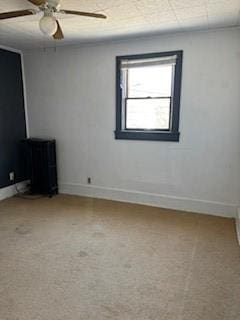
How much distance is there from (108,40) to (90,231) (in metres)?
2.67

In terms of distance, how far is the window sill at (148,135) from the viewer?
3471 millimetres

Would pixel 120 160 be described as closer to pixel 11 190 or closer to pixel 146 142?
pixel 146 142

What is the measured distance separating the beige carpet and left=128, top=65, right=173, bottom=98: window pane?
170 cm

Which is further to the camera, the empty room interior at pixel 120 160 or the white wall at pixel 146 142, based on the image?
the white wall at pixel 146 142

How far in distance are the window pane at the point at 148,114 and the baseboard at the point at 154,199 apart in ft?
3.37

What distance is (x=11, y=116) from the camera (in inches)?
163

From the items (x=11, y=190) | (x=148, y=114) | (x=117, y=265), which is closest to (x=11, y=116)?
(x=11, y=190)

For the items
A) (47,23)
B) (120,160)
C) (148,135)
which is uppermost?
(47,23)

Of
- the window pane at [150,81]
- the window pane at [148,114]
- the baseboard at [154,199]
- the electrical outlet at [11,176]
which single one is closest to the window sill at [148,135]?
the window pane at [148,114]

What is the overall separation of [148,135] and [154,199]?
0.97 m

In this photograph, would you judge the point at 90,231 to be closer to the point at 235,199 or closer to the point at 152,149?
the point at 152,149

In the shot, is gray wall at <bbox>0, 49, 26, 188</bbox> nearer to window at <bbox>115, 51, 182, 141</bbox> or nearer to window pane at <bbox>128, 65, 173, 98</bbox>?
window at <bbox>115, 51, 182, 141</bbox>

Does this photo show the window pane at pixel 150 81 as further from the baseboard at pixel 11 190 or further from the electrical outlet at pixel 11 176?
the baseboard at pixel 11 190

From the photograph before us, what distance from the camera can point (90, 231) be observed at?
117 inches
